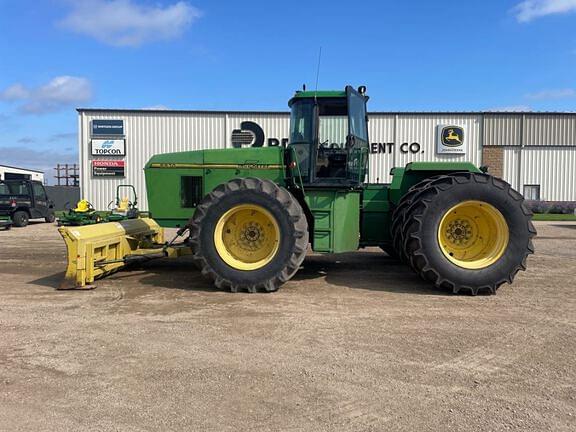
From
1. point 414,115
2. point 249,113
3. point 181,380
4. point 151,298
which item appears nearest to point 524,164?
point 414,115

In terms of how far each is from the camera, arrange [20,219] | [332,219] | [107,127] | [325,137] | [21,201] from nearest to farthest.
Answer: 1. [332,219]
2. [325,137]
3. [20,219]
4. [21,201]
5. [107,127]

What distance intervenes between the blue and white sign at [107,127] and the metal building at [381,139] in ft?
0.16

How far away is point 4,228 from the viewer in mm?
18844

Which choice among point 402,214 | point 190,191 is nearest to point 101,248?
point 190,191

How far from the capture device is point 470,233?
7020mm

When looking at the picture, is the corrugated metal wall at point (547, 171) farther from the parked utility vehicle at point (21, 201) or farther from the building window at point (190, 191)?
the parked utility vehicle at point (21, 201)

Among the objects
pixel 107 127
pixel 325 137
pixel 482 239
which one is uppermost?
pixel 107 127

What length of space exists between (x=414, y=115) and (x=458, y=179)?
64.5ft

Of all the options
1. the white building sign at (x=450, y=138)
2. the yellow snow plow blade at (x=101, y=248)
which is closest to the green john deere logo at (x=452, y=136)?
the white building sign at (x=450, y=138)

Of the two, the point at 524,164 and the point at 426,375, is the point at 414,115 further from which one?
the point at 426,375

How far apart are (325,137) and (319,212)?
117 centimetres

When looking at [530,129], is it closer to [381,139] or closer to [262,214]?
[381,139]

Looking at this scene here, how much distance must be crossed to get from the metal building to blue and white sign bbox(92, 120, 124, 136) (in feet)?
0.16

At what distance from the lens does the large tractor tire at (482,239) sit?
655cm
